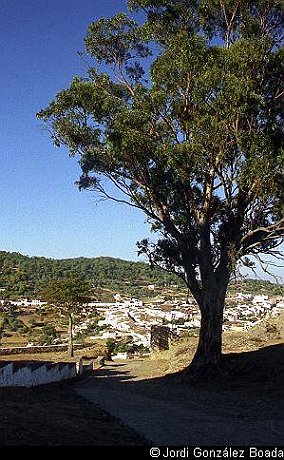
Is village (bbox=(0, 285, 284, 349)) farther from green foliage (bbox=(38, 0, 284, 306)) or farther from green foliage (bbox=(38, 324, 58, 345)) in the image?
green foliage (bbox=(38, 0, 284, 306))

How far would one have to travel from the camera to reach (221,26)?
1794 centimetres

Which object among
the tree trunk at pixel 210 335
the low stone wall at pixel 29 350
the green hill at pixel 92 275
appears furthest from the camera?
the green hill at pixel 92 275

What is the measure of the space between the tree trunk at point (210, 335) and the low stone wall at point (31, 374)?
181 inches

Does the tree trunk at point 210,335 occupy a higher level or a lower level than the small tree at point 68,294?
lower

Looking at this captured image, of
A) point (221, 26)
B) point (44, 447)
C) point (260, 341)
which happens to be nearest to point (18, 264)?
point (260, 341)

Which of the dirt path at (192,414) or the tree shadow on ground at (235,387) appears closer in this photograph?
the dirt path at (192,414)

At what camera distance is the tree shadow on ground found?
11688mm

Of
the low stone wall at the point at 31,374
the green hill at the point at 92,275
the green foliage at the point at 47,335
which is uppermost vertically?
the green hill at the point at 92,275

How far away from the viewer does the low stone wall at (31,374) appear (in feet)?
43.3

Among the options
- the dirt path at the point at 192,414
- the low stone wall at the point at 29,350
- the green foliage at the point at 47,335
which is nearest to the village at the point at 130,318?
the green foliage at the point at 47,335

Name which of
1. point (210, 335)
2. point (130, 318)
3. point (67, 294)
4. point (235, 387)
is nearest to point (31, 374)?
point (210, 335)

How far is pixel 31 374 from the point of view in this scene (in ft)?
49.5

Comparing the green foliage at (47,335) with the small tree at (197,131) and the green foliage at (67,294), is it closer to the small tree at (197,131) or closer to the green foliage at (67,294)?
the green foliage at (67,294)

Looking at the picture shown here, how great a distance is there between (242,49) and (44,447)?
12755 mm
